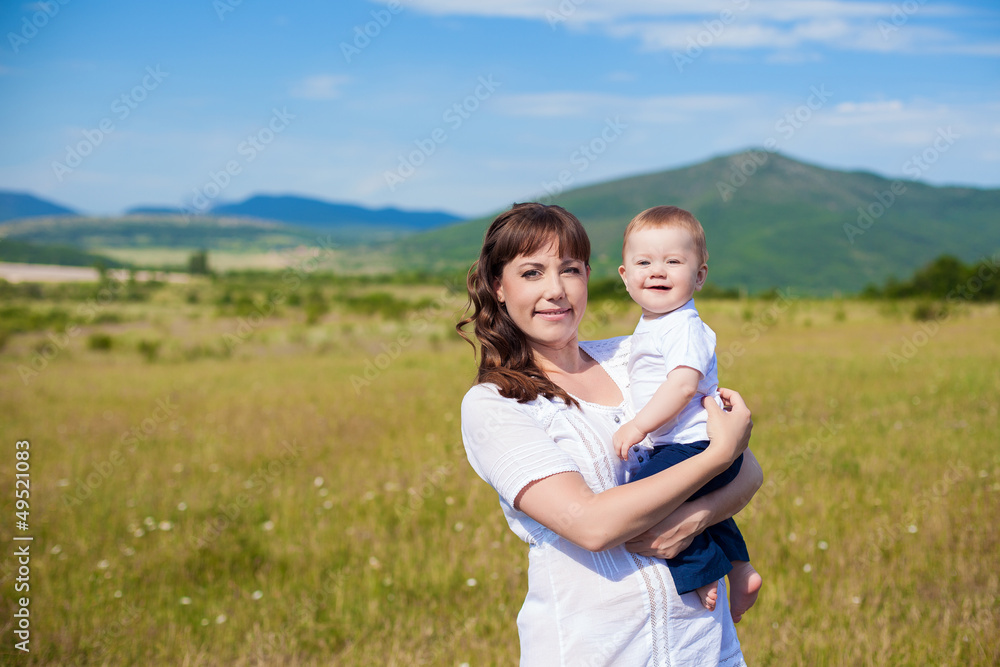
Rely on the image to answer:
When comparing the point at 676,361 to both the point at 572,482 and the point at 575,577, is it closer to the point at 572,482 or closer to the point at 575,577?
the point at 572,482

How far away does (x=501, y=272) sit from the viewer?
230cm

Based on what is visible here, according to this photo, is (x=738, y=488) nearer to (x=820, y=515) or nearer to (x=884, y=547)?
(x=884, y=547)

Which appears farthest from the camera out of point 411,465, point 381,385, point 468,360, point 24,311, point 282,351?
point 24,311

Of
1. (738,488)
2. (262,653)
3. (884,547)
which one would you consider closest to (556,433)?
(738,488)

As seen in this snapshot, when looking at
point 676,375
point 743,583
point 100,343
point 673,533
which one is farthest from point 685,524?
point 100,343

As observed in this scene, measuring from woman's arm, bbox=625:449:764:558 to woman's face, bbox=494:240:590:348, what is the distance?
65 centimetres

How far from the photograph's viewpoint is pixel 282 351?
24750 mm

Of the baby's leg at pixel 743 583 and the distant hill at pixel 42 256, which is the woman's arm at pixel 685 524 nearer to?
the baby's leg at pixel 743 583

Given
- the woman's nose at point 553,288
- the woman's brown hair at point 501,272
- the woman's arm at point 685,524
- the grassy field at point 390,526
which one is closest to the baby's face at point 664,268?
the woman's brown hair at point 501,272

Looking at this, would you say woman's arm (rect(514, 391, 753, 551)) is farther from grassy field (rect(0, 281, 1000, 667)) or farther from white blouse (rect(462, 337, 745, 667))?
grassy field (rect(0, 281, 1000, 667))

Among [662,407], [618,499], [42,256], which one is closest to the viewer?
[618,499]

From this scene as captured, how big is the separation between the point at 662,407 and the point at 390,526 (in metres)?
4.81

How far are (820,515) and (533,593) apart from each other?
4.82m

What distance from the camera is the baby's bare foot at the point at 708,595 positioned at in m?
2.07
